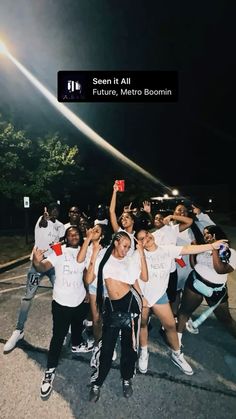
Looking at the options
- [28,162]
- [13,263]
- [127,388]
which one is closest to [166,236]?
[127,388]

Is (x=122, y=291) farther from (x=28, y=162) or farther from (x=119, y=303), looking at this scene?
(x=28, y=162)

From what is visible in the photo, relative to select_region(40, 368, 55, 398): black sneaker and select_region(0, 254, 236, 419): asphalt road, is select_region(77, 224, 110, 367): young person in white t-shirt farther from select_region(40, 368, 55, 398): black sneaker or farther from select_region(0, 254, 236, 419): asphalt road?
select_region(40, 368, 55, 398): black sneaker

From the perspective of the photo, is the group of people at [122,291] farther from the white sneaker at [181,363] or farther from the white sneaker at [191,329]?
the white sneaker at [191,329]

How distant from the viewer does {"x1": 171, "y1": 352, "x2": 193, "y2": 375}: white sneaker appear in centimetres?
391

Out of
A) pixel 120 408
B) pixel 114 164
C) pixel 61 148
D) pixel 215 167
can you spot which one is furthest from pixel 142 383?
pixel 215 167

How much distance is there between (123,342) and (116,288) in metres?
0.63

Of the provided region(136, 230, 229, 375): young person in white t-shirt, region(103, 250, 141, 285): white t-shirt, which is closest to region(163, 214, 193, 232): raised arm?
region(136, 230, 229, 375): young person in white t-shirt

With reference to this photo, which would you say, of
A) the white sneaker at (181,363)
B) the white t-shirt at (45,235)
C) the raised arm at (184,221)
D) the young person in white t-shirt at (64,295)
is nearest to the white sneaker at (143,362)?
the white sneaker at (181,363)

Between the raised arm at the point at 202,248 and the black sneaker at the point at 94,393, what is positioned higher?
the raised arm at the point at 202,248

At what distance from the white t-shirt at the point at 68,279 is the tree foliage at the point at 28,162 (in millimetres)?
12263

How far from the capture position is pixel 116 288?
355 centimetres

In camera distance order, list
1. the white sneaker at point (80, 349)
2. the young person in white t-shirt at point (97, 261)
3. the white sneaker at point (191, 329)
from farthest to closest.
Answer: the white sneaker at point (191, 329) → the white sneaker at point (80, 349) → the young person in white t-shirt at point (97, 261)

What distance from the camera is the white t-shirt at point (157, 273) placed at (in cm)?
397

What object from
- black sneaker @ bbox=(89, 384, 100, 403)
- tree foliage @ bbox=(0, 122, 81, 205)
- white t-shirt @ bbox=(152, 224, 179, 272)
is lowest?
black sneaker @ bbox=(89, 384, 100, 403)
